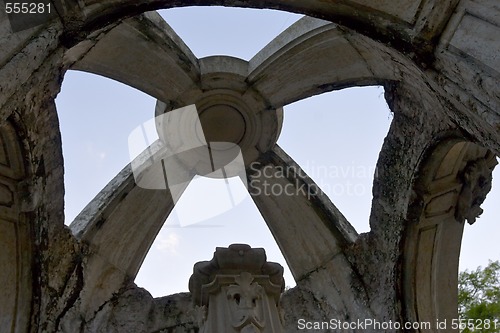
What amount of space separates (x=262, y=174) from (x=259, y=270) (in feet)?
12.6

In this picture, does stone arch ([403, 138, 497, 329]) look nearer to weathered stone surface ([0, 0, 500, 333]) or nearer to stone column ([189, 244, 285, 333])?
weathered stone surface ([0, 0, 500, 333])

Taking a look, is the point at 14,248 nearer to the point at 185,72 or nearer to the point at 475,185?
the point at 185,72

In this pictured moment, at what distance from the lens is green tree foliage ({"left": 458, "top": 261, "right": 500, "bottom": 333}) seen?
9.12 meters

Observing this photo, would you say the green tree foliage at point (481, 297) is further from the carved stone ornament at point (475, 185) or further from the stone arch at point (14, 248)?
the stone arch at point (14, 248)

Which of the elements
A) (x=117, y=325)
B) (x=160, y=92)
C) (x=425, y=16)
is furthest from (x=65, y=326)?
(x=425, y=16)

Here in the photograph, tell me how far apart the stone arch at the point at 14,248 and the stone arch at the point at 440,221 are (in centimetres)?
421

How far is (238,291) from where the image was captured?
16.3 feet

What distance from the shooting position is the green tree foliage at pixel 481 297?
912cm

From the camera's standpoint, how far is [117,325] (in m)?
8.34

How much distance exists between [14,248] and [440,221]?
475 cm

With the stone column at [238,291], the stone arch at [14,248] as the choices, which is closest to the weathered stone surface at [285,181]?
the stone arch at [14,248]

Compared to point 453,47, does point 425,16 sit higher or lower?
higher

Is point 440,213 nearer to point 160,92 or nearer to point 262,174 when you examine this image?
point 262,174

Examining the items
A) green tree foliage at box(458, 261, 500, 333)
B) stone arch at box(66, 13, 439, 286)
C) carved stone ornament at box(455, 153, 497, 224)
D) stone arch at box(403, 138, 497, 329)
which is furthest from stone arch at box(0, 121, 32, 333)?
green tree foliage at box(458, 261, 500, 333)
